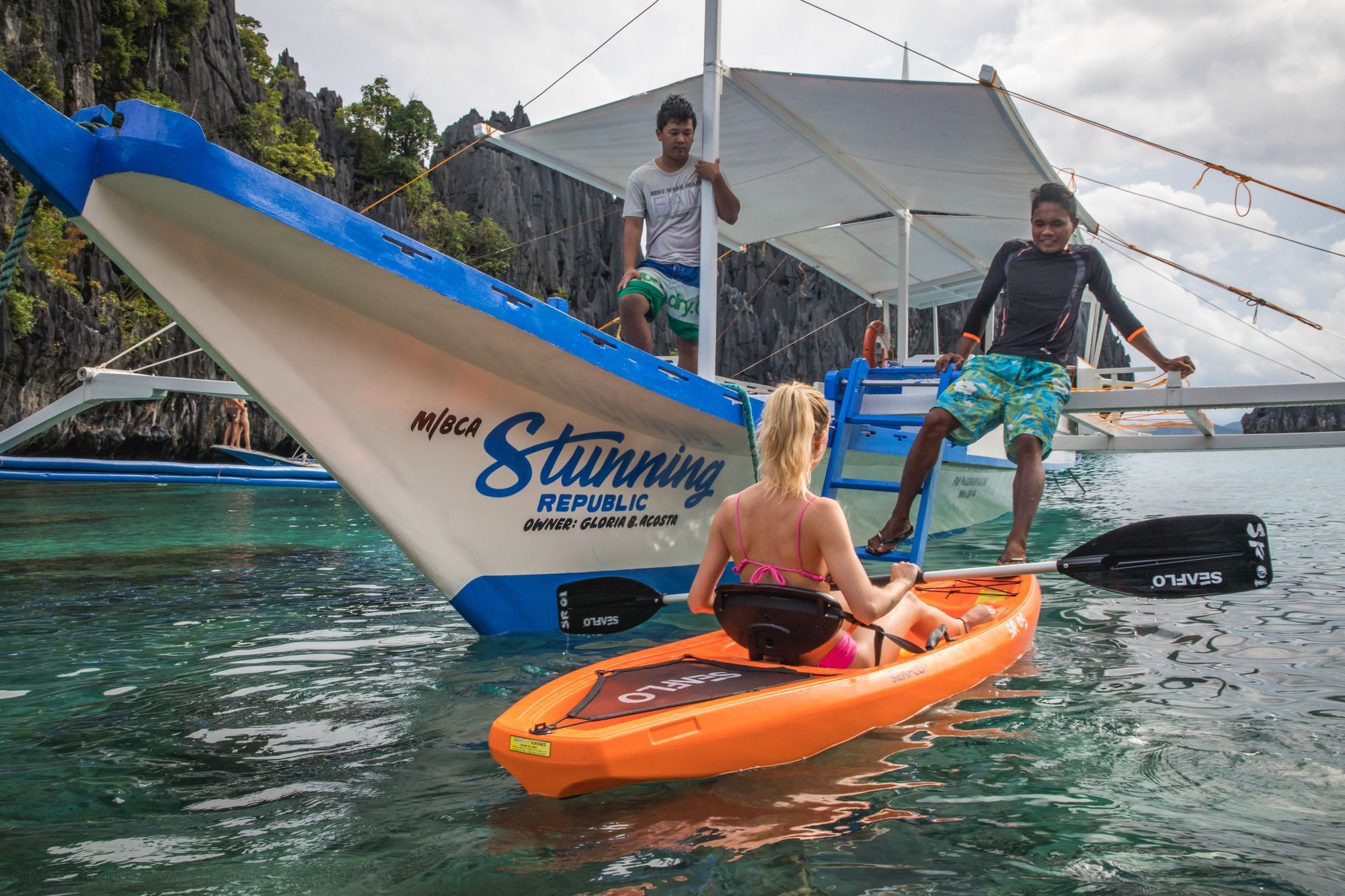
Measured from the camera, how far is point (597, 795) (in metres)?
2.85

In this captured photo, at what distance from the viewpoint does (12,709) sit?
372 centimetres

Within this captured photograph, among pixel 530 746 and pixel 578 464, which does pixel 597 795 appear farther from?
pixel 578 464

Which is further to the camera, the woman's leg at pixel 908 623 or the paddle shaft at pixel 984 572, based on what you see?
the paddle shaft at pixel 984 572

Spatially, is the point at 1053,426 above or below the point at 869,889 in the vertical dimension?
above

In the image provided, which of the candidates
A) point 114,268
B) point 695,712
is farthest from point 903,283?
point 114,268

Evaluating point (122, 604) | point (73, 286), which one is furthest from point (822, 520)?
point (73, 286)

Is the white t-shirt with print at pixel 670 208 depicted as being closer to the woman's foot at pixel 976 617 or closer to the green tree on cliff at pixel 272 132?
the woman's foot at pixel 976 617

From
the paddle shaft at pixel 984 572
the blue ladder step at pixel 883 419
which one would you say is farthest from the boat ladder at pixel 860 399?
the paddle shaft at pixel 984 572

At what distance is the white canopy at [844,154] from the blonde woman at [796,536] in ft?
13.1

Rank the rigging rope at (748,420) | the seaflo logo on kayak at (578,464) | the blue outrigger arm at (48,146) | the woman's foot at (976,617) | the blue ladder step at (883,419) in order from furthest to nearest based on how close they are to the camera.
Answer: the blue ladder step at (883,419)
the rigging rope at (748,420)
the seaflo logo on kayak at (578,464)
the woman's foot at (976,617)
the blue outrigger arm at (48,146)

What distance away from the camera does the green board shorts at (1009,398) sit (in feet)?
17.4

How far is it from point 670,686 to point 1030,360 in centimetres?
349

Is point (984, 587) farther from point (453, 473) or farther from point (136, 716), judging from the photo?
point (136, 716)

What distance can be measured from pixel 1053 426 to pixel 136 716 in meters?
Answer: 4.83
